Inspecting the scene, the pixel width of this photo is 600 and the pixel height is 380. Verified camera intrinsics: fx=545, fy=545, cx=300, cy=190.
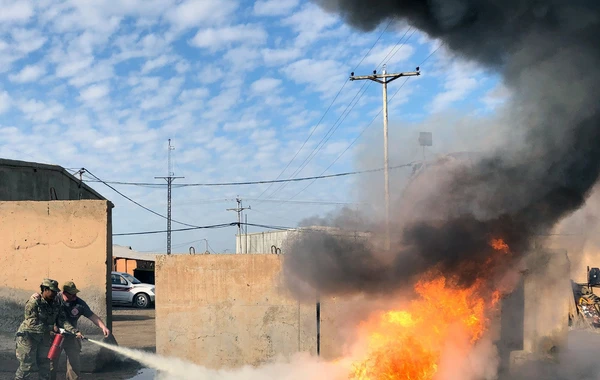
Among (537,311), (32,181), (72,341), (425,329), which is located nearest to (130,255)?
(32,181)

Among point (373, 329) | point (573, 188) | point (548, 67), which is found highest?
point (548, 67)

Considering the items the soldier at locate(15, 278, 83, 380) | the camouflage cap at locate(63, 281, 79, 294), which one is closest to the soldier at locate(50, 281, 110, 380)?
the camouflage cap at locate(63, 281, 79, 294)

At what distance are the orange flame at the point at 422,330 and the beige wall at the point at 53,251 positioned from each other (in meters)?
4.19

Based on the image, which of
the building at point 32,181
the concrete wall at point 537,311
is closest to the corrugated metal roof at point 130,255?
the building at point 32,181

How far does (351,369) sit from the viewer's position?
7.03m

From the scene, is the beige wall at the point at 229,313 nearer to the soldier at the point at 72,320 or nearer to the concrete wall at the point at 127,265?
the soldier at the point at 72,320

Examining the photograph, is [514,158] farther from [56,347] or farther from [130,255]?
[130,255]

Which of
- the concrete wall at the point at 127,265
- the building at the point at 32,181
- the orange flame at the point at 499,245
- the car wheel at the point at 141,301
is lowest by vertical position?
the car wheel at the point at 141,301

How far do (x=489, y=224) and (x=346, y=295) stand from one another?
7.36 feet

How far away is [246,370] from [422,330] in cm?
267

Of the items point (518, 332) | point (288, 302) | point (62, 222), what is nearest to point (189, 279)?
point (288, 302)

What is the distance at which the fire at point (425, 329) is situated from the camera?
6.59 m

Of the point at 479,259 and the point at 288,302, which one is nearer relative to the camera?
the point at 479,259

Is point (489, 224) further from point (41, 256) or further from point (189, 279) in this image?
point (41, 256)
